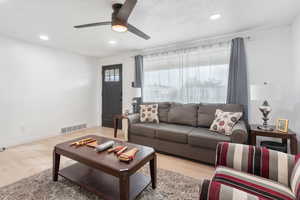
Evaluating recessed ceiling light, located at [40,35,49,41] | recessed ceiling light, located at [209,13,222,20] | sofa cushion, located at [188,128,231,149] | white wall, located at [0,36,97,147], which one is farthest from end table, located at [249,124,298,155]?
white wall, located at [0,36,97,147]

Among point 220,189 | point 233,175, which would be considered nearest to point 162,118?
point 233,175

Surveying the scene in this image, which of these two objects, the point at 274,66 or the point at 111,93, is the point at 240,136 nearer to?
the point at 274,66

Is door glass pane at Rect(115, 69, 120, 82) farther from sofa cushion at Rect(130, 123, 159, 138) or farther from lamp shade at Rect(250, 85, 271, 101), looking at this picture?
lamp shade at Rect(250, 85, 271, 101)

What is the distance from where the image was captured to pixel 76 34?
2.99 meters

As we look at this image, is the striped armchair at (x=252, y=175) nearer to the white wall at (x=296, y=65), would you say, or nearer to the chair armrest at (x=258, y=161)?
the chair armrest at (x=258, y=161)

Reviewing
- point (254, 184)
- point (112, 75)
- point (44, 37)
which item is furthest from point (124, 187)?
point (112, 75)

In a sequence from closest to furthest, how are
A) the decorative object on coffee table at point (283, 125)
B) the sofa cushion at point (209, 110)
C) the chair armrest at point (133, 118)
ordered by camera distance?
1. the decorative object on coffee table at point (283, 125)
2. the sofa cushion at point (209, 110)
3. the chair armrest at point (133, 118)

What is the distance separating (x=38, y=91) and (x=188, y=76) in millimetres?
3821

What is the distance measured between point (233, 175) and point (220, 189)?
0.46 meters

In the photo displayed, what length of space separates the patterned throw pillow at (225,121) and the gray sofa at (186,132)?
10cm

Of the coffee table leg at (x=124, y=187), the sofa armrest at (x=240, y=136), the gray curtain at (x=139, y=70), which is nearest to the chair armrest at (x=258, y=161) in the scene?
the sofa armrest at (x=240, y=136)

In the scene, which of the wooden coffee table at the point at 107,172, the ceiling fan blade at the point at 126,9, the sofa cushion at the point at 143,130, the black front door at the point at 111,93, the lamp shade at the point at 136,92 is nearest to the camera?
the wooden coffee table at the point at 107,172

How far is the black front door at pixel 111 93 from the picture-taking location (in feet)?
15.3

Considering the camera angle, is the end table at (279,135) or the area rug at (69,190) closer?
the area rug at (69,190)
